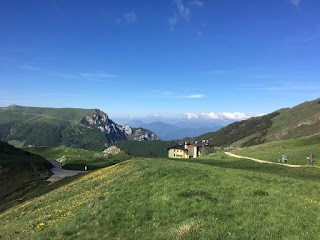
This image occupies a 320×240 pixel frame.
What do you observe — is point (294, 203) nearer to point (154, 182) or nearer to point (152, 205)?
point (152, 205)

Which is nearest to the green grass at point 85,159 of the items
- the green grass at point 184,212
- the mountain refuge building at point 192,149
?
the mountain refuge building at point 192,149

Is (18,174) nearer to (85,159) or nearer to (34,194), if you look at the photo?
(34,194)

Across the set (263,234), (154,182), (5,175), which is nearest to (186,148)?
Result: (5,175)

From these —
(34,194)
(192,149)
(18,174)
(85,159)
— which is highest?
(192,149)

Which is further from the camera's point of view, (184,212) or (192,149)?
(192,149)

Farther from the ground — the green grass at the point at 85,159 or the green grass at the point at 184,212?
the green grass at the point at 184,212

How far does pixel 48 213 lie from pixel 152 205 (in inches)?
401

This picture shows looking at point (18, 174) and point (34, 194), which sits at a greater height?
point (34, 194)

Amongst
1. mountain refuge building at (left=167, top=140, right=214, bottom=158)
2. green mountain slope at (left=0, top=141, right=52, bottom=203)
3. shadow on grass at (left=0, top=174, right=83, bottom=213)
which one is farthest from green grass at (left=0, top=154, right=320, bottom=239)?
mountain refuge building at (left=167, top=140, right=214, bottom=158)

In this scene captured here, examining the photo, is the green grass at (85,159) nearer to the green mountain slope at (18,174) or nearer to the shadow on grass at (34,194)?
the green mountain slope at (18,174)

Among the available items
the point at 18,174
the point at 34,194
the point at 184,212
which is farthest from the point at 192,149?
the point at 184,212

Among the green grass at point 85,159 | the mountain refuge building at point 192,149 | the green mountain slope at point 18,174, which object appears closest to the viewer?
the green mountain slope at point 18,174

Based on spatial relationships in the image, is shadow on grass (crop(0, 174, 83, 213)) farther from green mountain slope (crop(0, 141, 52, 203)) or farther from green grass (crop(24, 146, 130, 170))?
green grass (crop(24, 146, 130, 170))

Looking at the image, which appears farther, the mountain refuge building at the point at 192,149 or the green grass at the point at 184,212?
the mountain refuge building at the point at 192,149
